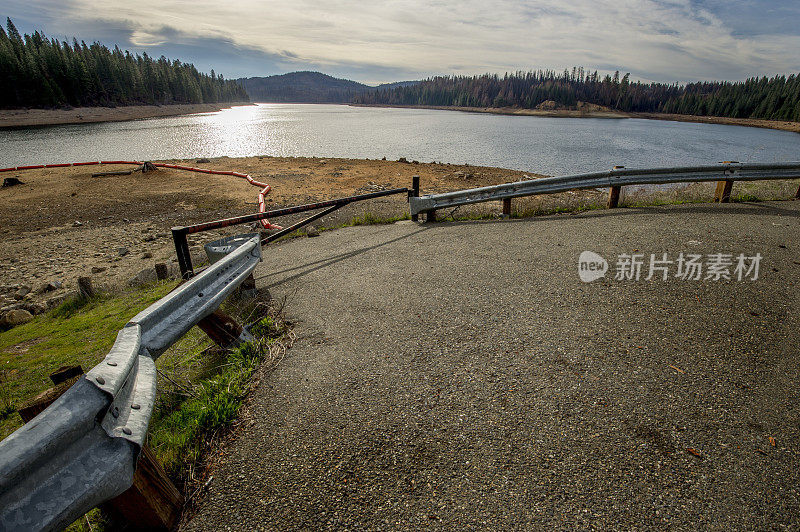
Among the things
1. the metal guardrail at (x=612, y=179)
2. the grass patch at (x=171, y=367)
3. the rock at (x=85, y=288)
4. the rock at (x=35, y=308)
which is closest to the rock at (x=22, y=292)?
the rock at (x=35, y=308)

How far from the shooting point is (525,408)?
3.19 metres

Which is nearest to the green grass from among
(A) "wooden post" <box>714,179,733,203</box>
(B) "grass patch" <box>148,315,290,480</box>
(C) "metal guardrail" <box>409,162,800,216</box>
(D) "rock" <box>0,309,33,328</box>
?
(D) "rock" <box>0,309,33,328</box>

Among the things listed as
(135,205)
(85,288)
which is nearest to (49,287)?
(85,288)

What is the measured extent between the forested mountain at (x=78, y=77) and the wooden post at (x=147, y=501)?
112m

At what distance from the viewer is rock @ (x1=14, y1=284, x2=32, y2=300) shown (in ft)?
30.1

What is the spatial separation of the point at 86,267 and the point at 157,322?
34.0ft

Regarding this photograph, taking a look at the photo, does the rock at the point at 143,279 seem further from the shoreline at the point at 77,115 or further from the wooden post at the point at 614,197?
the shoreline at the point at 77,115

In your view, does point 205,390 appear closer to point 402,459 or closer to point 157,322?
point 157,322

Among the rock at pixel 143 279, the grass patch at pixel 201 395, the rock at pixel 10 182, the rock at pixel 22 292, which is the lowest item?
the rock at pixel 22 292

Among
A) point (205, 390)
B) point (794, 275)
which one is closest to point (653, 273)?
point (794, 275)

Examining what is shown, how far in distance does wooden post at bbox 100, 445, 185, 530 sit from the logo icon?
507 centimetres

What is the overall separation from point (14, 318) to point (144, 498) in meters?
8.45

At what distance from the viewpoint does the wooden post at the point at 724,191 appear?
9.20m

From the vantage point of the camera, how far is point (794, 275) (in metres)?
5.35
